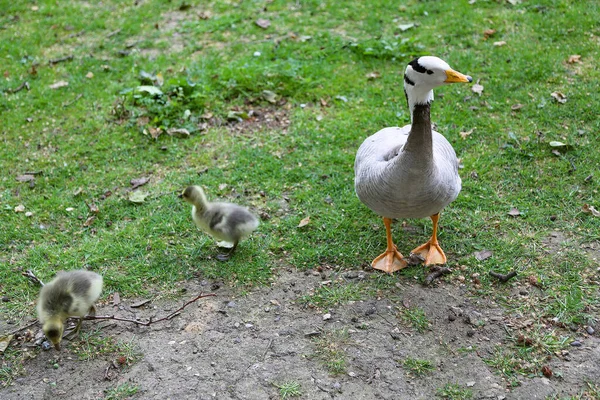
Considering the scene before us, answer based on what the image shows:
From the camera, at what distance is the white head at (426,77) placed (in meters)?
4.28

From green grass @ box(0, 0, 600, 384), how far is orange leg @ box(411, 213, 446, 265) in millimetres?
142

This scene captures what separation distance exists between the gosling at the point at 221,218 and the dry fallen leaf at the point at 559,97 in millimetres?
4185

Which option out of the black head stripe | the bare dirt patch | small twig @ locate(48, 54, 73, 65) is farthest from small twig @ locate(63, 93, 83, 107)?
the black head stripe

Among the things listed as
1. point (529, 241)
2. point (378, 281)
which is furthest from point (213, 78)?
point (529, 241)

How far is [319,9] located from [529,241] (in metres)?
5.80

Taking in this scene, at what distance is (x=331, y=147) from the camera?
6711mm

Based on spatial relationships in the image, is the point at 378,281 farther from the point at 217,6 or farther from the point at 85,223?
the point at 217,6

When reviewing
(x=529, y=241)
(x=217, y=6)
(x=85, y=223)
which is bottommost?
(x=529, y=241)

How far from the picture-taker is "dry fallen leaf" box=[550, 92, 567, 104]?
6.87m

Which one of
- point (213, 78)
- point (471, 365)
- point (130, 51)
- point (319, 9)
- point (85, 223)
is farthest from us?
point (319, 9)

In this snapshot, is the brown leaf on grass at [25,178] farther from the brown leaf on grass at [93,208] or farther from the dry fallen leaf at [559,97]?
the dry fallen leaf at [559,97]

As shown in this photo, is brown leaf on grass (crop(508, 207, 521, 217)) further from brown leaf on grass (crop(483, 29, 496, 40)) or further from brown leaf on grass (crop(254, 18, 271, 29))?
brown leaf on grass (crop(254, 18, 271, 29))

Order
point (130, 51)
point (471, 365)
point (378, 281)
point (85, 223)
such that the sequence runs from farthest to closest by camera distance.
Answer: point (130, 51) → point (85, 223) → point (378, 281) → point (471, 365)

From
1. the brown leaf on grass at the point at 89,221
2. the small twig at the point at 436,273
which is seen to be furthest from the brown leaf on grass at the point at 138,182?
the small twig at the point at 436,273
